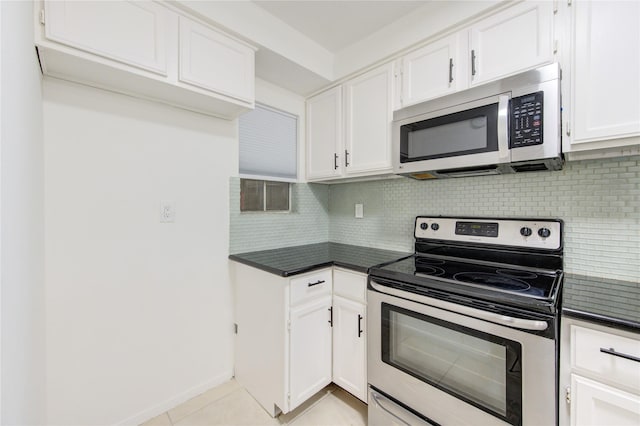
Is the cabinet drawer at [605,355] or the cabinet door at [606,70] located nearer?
the cabinet drawer at [605,355]

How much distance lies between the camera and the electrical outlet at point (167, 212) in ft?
5.24

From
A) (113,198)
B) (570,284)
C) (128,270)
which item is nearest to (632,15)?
(570,284)

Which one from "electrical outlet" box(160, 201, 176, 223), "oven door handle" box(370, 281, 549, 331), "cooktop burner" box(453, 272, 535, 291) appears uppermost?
"electrical outlet" box(160, 201, 176, 223)

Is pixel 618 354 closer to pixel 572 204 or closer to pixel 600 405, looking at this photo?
pixel 600 405

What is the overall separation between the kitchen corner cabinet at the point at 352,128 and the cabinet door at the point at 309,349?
975 millimetres

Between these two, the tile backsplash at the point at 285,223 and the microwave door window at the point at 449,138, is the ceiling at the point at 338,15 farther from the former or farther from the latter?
the tile backsplash at the point at 285,223

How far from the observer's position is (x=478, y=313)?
1113mm

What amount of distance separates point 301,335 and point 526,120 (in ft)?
5.21

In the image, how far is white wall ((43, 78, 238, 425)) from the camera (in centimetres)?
130

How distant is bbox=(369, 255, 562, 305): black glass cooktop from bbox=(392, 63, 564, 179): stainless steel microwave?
21.7 inches

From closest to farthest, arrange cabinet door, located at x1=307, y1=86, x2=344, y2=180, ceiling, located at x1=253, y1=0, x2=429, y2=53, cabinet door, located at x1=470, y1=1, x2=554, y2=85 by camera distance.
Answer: cabinet door, located at x1=470, y1=1, x2=554, y2=85
ceiling, located at x1=253, y1=0, x2=429, y2=53
cabinet door, located at x1=307, y1=86, x2=344, y2=180

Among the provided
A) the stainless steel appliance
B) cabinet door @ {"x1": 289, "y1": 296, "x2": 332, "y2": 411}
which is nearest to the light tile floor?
cabinet door @ {"x1": 289, "y1": 296, "x2": 332, "y2": 411}

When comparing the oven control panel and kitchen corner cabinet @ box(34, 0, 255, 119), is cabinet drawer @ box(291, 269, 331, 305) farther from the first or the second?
kitchen corner cabinet @ box(34, 0, 255, 119)

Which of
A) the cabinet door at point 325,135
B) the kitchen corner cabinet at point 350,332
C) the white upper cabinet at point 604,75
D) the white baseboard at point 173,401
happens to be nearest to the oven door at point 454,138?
the white upper cabinet at point 604,75
